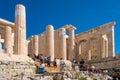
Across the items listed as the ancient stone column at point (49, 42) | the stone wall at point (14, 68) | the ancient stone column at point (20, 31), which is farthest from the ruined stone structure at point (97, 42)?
the stone wall at point (14, 68)

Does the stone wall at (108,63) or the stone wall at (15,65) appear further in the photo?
the stone wall at (108,63)

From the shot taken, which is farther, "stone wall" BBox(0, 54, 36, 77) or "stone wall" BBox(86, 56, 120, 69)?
"stone wall" BBox(86, 56, 120, 69)

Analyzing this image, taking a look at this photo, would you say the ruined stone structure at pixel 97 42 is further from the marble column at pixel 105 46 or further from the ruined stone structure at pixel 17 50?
the ruined stone structure at pixel 17 50

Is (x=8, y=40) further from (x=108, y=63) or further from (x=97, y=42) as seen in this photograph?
(x=97, y=42)

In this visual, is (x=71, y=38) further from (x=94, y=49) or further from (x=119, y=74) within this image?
(x=119, y=74)

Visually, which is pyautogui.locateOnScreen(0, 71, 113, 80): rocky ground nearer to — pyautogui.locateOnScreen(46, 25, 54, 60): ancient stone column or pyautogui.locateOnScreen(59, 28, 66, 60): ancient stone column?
pyautogui.locateOnScreen(46, 25, 54, 60): ancient stone column

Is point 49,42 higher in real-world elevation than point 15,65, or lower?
higher

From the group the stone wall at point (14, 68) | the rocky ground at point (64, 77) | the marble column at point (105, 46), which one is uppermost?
the marble column at point (105, 46)

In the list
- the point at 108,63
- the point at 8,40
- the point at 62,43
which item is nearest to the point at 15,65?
Answer: the point at 8,40

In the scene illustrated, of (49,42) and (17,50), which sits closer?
(17,50)

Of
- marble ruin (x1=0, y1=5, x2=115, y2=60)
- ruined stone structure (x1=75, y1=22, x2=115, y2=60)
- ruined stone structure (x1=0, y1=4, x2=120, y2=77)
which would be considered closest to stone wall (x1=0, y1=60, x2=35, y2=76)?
ruined stone structure (x1=0, y1=4, x2=120, y2=77)

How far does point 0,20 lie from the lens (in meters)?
33.5

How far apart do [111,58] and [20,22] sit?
1039cm

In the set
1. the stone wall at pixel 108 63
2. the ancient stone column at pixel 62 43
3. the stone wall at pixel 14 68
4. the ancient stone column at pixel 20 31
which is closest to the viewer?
the stone wall at pixel 14 68
